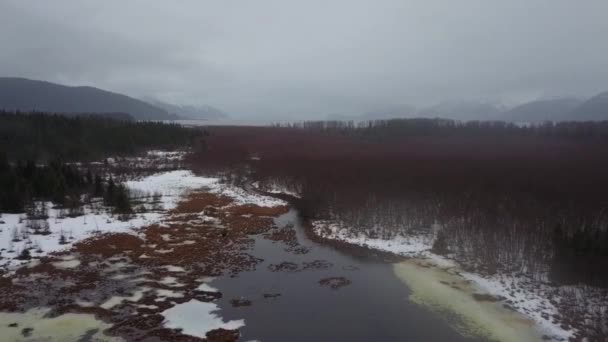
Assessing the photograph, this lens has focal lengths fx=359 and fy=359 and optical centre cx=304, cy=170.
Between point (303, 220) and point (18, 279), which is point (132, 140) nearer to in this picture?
point (303, 220)

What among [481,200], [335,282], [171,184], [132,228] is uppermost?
Answer: [481,200]

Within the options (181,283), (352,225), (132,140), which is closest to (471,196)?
(352,225)

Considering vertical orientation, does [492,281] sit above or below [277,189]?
below

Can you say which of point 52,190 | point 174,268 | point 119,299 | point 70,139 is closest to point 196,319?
point 119,299

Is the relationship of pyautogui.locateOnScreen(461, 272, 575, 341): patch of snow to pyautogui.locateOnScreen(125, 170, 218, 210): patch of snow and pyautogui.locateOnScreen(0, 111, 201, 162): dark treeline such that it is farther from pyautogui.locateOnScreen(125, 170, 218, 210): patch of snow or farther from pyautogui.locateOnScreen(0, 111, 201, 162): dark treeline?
pyautogui.locateOnScreen(0, 111, 201, 162): dark treeline

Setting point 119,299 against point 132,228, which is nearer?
point 119,299

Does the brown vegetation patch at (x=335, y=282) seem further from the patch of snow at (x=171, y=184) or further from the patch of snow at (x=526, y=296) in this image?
the patch of snow at (x=171, y=184)

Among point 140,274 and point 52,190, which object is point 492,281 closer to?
point 140,274

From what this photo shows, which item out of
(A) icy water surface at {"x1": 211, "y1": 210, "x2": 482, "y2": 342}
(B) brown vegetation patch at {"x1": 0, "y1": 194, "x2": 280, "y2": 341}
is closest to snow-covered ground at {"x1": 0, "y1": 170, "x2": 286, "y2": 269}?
(B) brown vegetation patch at {"x1": 0, "y1": 194, "x2": 280, "y2": 341}

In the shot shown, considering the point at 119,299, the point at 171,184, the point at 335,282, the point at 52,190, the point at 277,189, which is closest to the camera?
the point at 119,299
